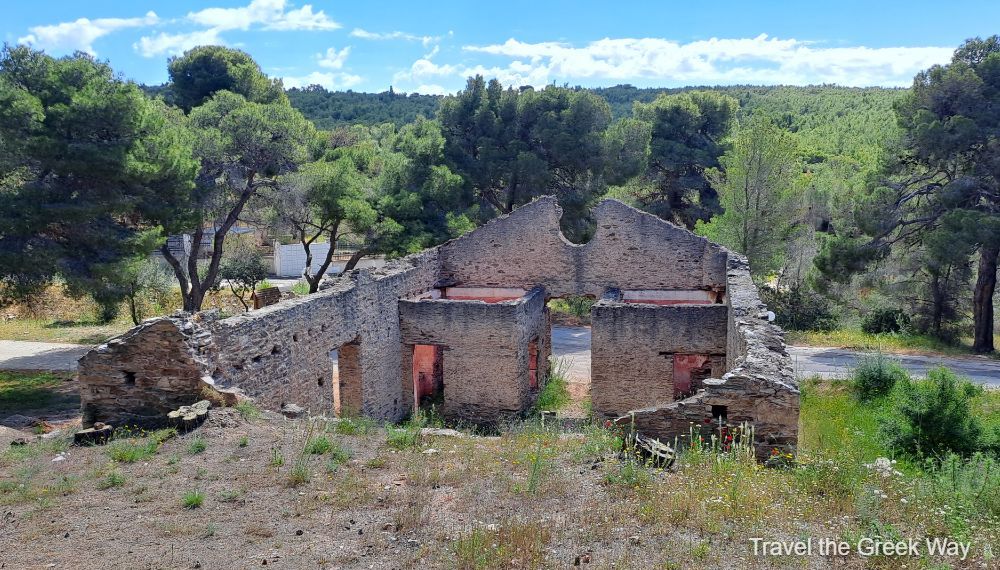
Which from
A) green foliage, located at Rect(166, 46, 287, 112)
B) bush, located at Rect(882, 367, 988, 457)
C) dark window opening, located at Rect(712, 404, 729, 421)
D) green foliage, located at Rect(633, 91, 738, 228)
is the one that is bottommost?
bush, located at Rect(882, 367, 988, 457)

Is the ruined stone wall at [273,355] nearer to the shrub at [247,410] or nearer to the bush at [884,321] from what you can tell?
the shrub at [247,410]

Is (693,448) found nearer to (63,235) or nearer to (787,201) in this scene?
(63,235)

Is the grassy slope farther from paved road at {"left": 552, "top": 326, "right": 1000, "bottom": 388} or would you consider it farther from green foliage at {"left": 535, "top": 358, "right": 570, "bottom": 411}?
paved road at {"left": 552, "top": 326, "right": 1000, "bottom": 388}

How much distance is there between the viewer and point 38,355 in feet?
55.8

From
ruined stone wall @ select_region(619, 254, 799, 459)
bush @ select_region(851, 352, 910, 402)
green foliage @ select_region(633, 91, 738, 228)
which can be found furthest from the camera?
green foliage @ select_region(633, 91, 738, 228)

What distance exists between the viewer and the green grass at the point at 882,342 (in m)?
18.4

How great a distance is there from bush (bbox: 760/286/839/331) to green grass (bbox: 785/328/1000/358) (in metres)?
0.63

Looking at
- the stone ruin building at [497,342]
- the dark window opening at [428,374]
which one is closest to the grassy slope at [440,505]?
the stone ruin building at [497,342]

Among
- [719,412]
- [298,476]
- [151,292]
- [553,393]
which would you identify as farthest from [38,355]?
[719,412]

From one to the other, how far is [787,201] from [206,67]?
1928cm

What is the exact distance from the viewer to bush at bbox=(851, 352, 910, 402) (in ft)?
41.1

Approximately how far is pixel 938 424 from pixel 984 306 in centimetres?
1215

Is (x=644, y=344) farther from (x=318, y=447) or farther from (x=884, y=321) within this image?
(x=884, y=321)

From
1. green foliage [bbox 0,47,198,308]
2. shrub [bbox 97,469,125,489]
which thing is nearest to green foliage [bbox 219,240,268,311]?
green foliage [bbox 0,47,198,308]
